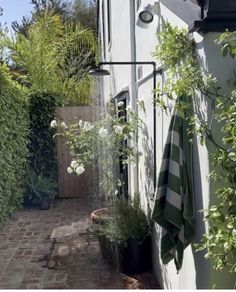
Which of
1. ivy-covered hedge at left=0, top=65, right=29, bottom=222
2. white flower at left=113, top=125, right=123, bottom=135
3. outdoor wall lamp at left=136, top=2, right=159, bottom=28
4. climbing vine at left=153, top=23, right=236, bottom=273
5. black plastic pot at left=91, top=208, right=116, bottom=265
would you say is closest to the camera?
climbing vine at left=153, top=23, right=236, bottom=273

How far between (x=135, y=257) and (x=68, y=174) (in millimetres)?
5860

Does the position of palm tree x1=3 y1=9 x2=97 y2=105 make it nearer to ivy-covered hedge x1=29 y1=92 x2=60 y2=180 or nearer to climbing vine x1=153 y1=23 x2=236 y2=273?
ivy-covered hedge x1=29 y1=92 x2=60 y2=180

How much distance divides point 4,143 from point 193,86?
5736 mm

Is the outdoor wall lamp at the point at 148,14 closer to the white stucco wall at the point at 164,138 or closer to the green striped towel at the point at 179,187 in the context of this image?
the white stucco wall at the point at 164,138

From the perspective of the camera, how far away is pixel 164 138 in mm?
4570

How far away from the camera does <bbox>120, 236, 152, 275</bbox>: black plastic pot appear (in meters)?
5.55

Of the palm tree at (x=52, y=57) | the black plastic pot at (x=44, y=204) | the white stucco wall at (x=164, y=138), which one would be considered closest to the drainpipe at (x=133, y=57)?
the white stucco wall at (x=164, y=138)

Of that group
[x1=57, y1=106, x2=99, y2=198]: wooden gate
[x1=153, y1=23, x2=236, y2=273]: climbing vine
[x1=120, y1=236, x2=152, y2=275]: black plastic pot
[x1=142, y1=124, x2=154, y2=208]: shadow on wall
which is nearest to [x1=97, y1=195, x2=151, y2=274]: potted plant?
[x1=120, y1=236, x2=152, y2=275]: black plastic pot

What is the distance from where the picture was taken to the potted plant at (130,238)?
18.2ft

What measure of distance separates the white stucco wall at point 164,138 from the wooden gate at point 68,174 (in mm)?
2844

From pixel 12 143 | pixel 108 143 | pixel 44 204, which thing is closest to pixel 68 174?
pixel 44 204

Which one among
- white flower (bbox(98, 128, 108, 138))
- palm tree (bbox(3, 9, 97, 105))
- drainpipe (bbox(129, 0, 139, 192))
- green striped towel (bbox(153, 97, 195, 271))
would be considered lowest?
green striped towel (bbox(153, 97, 195, 271))

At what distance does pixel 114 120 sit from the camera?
630 centimetres

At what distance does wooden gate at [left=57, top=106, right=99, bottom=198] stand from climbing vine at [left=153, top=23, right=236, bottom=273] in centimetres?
722
